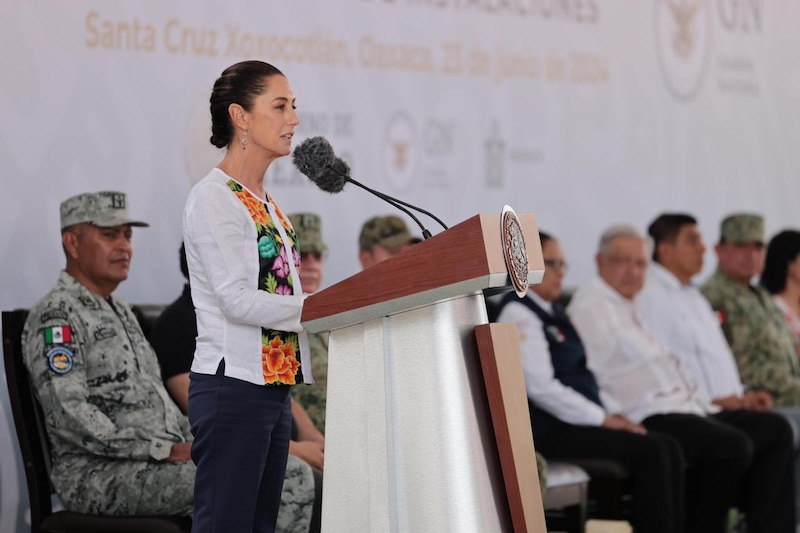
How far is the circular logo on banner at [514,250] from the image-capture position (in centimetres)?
228

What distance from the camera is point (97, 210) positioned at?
153 inches

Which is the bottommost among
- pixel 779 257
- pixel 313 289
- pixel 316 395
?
pixel 316 395

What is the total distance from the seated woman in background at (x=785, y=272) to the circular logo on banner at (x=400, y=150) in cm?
206

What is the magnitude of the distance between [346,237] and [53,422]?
189 cm

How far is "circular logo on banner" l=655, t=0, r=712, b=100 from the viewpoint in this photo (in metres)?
6.59

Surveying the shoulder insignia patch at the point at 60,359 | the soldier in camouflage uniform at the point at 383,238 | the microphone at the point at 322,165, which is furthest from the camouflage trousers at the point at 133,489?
the soldier in camouflage uniform at the point at 383,238

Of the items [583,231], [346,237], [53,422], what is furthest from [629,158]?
[53,422]

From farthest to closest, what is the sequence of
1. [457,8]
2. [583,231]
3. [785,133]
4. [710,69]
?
[785,133]
[710,69]
[583,231]
[457,8]

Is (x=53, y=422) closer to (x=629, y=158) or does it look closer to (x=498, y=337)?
(x=498, y=337)

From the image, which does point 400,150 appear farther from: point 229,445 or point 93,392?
point 229,445

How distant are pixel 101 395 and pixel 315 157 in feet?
4.60

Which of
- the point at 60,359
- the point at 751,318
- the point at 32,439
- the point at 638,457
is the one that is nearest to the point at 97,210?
the point at 60,359

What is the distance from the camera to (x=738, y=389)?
5.84 m

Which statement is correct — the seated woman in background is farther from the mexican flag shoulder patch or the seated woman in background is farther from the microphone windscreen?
the microphone windscreen
